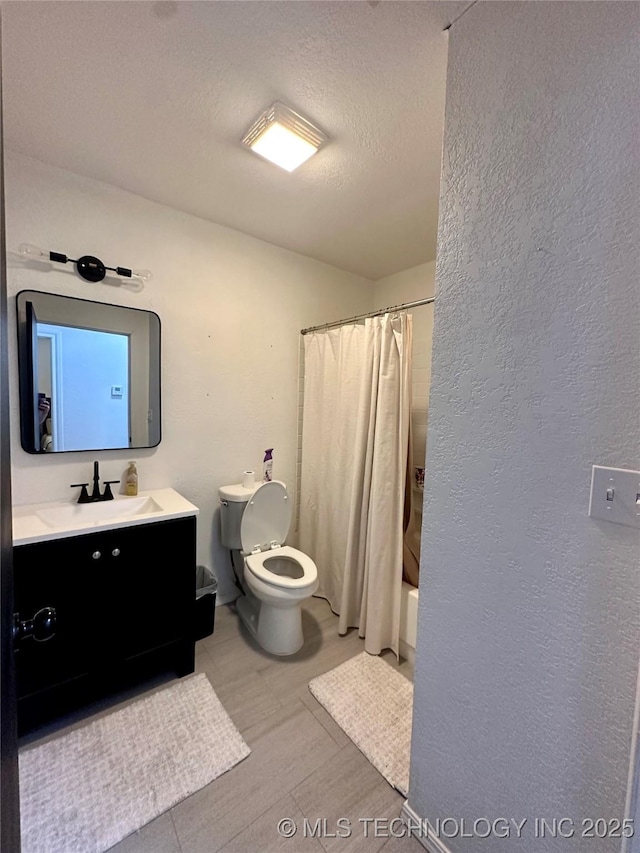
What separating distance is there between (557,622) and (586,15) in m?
1.36

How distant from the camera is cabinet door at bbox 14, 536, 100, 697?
128cm

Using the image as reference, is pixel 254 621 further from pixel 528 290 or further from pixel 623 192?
pixel 623 192

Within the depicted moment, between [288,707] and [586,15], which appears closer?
[586,15]

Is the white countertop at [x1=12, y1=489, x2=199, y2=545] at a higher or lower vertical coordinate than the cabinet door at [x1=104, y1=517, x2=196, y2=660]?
higher

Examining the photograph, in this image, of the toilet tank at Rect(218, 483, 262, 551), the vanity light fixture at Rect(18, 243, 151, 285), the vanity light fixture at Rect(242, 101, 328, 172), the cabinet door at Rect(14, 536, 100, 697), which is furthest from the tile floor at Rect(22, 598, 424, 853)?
the vanity light fixture at Rect(242, 101, 328, 172)

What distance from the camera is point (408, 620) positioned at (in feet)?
6.03

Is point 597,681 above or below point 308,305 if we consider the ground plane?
below

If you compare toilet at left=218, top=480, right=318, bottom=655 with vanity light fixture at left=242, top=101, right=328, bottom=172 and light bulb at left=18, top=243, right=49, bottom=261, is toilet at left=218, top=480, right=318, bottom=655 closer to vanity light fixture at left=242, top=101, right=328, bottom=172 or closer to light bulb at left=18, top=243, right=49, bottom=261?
light bulb at left=18, top=243, right=49, bottom=261

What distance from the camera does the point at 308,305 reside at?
254cm

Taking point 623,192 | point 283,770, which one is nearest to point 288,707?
point 283,770

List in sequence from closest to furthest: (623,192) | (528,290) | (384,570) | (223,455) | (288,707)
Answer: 1. (623,192)
2. (528,290)
3. (288,707)
4. (384,570)
5. (223,455)

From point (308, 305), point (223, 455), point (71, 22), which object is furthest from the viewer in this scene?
point (308, 305)

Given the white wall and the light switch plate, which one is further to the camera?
the white wall

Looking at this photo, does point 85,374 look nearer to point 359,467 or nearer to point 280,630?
point 359,467
